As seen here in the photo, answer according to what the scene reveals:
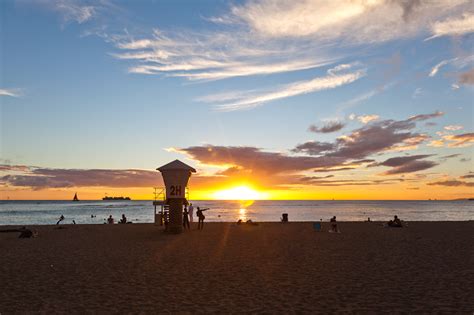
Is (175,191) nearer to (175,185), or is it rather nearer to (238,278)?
(175,185)

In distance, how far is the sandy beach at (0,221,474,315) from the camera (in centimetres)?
1030

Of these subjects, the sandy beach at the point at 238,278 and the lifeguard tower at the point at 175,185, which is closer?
the sandy beach at the point at 238,278

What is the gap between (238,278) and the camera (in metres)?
13.8

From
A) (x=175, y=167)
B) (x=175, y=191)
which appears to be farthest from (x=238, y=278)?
(x=175, y=167)

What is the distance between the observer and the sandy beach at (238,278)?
10.3 m

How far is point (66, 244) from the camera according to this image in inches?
971

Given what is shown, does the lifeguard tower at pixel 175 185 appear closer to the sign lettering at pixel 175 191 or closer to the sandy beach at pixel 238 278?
the sign lettering at pixel 175 191

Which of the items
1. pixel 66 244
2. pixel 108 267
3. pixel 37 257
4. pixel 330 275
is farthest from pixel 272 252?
pixel 66 244

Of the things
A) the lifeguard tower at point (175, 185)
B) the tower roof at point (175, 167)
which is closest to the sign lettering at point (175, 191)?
the lifeguard tower at point (175, 185)

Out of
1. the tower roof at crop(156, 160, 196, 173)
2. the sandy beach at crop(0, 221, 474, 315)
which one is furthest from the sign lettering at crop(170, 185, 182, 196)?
the sandy beach at crop(0, 221, 474, 315)

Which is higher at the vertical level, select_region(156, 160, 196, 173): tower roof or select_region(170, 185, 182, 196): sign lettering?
select_region(156, 160, 196, 173): tower roof

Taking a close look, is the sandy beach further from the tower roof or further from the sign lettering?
the tower roof

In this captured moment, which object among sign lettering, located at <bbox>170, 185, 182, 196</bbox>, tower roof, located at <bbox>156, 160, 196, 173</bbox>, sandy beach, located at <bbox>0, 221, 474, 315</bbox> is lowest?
sandy beach, located at <bbox>0, 221, 474, 315</bbox>

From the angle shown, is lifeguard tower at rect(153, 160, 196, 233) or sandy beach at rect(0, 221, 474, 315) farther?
lifeguard tower at rect(153, 160, 196, 233)
